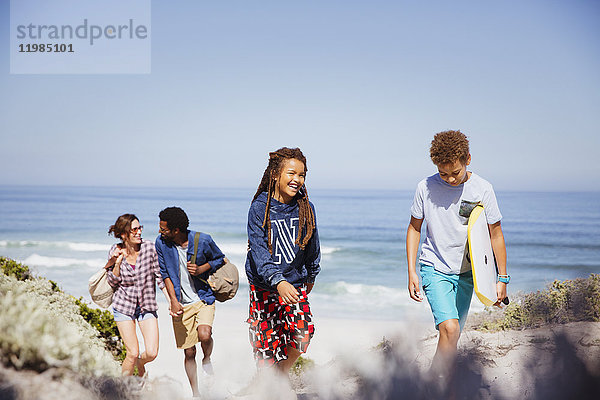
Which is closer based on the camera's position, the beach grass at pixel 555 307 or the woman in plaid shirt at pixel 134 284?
the woman in plaid shirt at pixel 134 284

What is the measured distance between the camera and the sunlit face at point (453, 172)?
13.0ft

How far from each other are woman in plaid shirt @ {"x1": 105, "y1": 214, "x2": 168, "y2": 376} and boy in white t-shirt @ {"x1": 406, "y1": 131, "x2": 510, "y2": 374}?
234 centimetres

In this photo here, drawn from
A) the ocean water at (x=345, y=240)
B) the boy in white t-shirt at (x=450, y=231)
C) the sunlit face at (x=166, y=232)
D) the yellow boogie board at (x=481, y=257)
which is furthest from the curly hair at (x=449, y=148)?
the sunlit face at (x=166, y=232)

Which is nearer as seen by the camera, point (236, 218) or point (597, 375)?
point (597, 375)

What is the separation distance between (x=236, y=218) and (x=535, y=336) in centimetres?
3832

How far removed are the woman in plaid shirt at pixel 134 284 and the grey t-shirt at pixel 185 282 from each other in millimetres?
207

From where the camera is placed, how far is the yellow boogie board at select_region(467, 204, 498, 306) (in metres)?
3.92

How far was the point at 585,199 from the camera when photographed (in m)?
49.2

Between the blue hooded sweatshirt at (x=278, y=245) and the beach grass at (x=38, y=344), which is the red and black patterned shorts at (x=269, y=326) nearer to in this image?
the blue hooded sweatshirt at (x=278, y=245)

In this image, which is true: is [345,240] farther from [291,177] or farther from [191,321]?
[291,177]

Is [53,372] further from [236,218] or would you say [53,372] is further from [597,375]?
[236,218]

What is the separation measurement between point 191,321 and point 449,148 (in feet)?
9.33

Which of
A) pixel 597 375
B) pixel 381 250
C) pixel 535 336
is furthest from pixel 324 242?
pixel 597 375

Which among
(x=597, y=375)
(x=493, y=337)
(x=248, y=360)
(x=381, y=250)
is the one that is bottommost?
(x=381, y=250)
